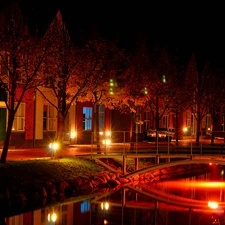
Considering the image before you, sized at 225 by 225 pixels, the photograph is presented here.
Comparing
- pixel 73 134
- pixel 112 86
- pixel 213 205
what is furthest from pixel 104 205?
pixel 73 134

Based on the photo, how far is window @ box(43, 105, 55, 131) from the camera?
44.8m

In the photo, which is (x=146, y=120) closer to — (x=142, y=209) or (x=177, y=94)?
(x=177, y=94)

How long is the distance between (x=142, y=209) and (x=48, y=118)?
814 inches

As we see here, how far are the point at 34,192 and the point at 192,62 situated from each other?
135ft

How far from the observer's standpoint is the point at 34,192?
25859 mm

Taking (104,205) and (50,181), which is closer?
(104,205)

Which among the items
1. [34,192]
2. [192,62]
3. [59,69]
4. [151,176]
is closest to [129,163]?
[151,176]

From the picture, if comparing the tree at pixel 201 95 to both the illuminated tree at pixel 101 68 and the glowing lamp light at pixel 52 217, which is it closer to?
the illuminated tree at pixel 101 68

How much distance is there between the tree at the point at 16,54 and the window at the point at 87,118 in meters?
19.2

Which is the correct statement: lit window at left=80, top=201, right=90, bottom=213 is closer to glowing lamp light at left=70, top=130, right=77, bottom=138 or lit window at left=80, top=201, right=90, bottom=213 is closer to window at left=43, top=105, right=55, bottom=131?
window at left=43, top=105, right=55, bottom=131

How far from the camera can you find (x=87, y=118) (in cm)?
4988

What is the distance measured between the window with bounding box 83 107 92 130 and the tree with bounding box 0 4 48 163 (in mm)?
19195

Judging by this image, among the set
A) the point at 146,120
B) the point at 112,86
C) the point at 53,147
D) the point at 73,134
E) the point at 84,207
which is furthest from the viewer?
the point at 146,120

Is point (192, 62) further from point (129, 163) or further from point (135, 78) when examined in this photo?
point (129, 163)
